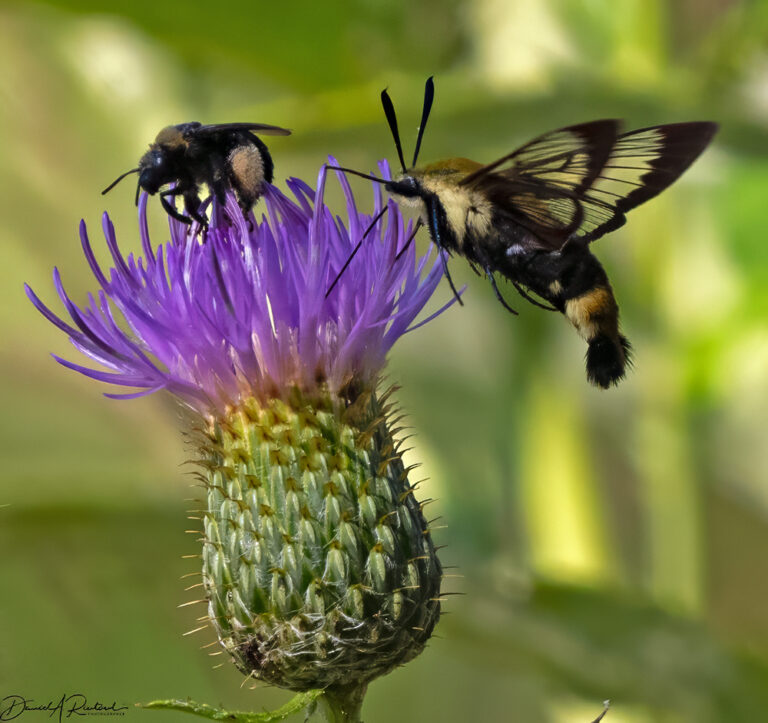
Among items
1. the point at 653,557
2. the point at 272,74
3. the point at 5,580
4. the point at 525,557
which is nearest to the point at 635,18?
the point at 272,74

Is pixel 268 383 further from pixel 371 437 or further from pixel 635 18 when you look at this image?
pixel 635 18

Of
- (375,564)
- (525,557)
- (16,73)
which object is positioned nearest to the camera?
(375,564)

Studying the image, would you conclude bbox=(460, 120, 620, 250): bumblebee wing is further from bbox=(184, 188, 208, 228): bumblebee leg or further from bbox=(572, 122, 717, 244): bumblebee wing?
bbox=(184, 188, 208, 228): bumblebee leg

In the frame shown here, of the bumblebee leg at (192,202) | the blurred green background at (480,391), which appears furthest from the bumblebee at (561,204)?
the blurred green background at (480,391)

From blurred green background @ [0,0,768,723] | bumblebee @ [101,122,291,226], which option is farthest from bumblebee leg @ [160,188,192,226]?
blurred green background @ [0,0,768,723]

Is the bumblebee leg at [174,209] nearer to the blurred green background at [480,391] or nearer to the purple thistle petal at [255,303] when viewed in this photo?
the purple thistle petal at [255,303]

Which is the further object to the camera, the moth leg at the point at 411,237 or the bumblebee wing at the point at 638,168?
the moth leg at the point at 411,237

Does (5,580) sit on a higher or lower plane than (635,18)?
lower
